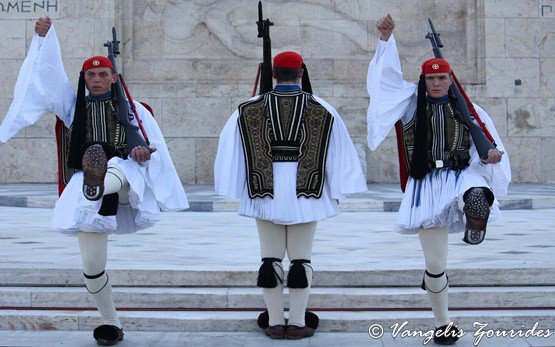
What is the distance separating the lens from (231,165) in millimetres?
6641

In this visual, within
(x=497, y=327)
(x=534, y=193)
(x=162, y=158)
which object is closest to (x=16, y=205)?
(x=534, y=193)

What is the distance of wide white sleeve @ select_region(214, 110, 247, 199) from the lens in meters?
6.61

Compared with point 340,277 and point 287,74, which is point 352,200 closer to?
point 340,277

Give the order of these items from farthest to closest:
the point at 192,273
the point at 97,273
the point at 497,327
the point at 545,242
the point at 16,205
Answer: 1. the point at 16,205
2. the point at 545,242
3. the point at 192,273
4. the point at 497,327
5. the point at 97,273

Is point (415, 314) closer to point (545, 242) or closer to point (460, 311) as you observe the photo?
point (460, 311)

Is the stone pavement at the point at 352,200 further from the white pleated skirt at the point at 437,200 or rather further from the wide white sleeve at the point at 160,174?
the white pleated skirt at the point at 437,200

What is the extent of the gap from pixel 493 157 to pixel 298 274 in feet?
4.41

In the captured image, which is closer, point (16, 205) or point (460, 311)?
point (460, 311)

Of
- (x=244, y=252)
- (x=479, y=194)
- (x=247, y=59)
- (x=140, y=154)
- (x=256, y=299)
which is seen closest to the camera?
(x=479, y=194)

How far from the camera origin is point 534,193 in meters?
14.9

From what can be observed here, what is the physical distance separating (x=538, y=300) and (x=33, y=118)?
3.49m

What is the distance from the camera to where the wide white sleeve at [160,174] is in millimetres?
6562

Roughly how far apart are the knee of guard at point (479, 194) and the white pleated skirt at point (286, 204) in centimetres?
87

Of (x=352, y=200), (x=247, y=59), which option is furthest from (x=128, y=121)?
(x=247, y=59)
